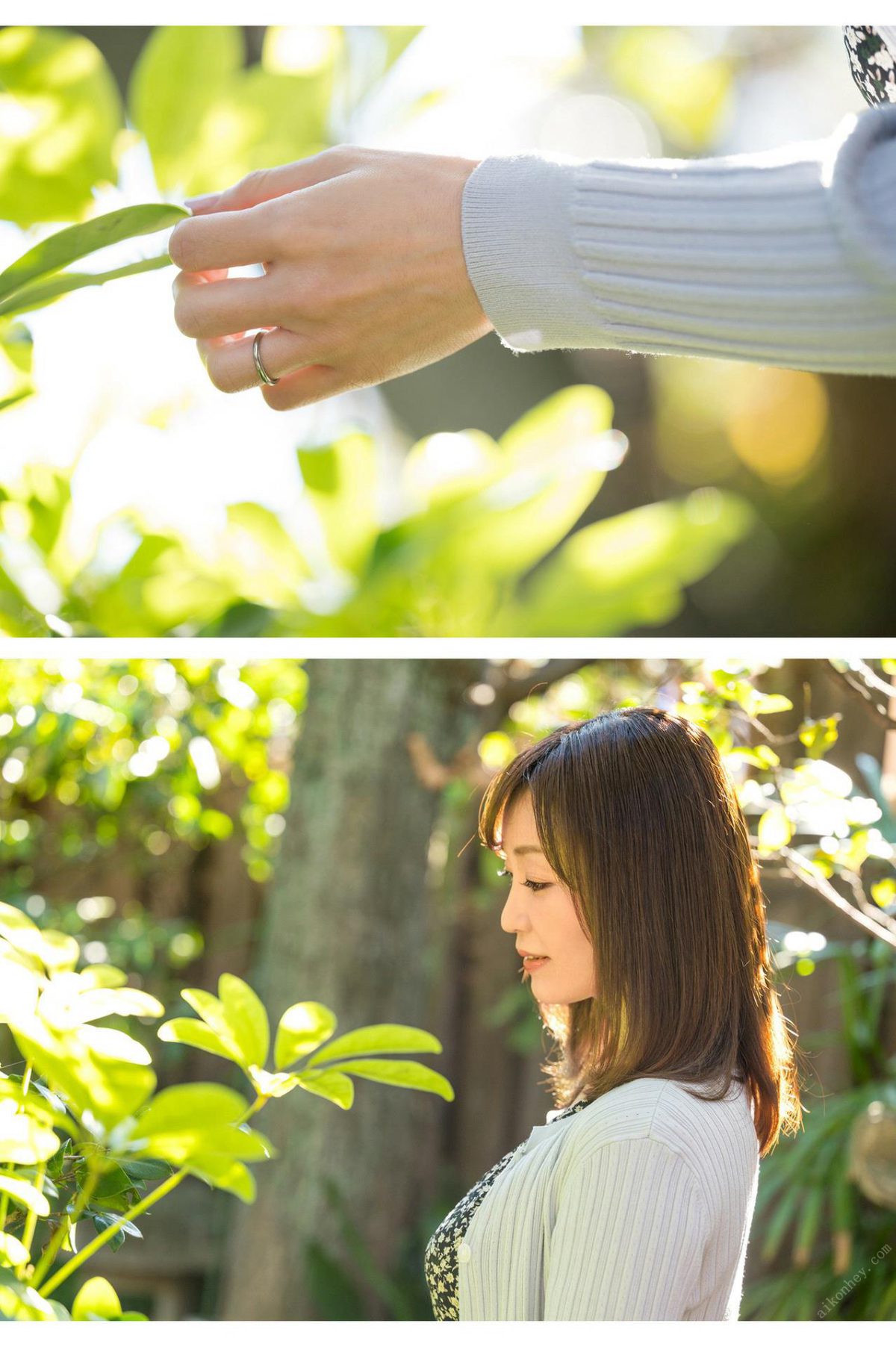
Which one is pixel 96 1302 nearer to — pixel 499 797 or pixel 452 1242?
pixel 452 1242

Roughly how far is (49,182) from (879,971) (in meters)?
1.33

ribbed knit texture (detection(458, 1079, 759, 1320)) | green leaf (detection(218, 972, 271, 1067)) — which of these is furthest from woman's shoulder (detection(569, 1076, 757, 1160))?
green leaf (detection(218, 972, 271, 1067))

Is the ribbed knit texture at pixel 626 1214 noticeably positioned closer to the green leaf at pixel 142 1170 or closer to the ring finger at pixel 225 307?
the green leaf at pixel 142 1170

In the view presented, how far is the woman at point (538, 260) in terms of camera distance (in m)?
0.48

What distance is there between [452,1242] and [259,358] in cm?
51

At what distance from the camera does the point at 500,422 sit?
1234 mm

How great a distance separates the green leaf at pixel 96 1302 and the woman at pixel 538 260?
1.31 ft

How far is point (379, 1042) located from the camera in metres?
0.55

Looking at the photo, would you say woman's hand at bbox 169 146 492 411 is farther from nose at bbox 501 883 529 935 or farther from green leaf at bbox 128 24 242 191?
nose at bbox 501 883 529 935

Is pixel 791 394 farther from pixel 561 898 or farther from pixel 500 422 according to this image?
pixel 561 898

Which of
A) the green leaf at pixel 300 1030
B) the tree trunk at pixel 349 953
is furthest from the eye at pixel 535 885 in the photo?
the tree trunk at pixel 349 953

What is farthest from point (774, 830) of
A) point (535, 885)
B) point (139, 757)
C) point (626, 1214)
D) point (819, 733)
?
point (139, 757)

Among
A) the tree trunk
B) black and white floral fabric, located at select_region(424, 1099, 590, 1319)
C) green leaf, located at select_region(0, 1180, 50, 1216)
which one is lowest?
the tree trunk

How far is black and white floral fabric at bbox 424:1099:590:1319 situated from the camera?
27.4 inches
